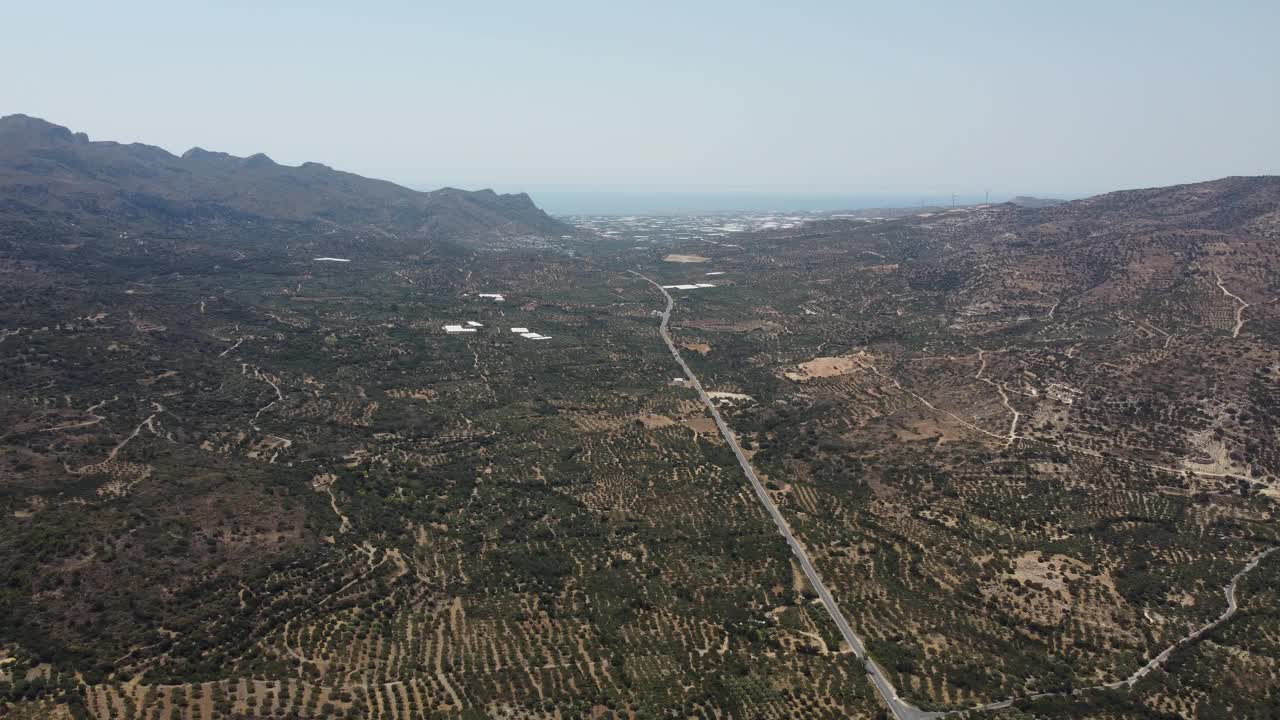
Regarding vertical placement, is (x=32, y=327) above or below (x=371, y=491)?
above

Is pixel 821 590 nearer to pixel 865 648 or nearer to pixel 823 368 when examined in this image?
pixel 865 648

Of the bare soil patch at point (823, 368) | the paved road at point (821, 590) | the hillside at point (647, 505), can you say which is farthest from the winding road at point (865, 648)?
the bare soil patch at point (823, 368)

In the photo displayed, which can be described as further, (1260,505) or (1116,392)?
(1116,392)

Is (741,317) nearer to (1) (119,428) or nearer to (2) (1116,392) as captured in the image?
(2) (1116,392)

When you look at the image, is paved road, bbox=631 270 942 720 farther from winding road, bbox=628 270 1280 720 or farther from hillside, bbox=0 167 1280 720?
hillside, bbox=0 167 1280 720

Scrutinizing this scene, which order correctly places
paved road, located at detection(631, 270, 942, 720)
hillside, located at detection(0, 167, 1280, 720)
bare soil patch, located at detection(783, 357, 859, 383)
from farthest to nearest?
1. bare soil patch, located at detection(783, 357, 859, 383)
2. hillside, located at detection(0, 167, 1280, 720)
3. paved road, located at detection(631, 270, 942, 720)

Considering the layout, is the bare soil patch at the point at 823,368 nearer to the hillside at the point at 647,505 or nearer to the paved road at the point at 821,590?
the hillside at the point at 647,505

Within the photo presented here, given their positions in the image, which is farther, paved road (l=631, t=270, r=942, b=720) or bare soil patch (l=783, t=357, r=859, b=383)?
bare soil patch (l=783, t=357, r=859, b=383)

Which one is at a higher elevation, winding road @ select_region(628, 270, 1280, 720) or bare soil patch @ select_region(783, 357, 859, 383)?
bare soil patch @ select_region(783, 357, 859, 383)

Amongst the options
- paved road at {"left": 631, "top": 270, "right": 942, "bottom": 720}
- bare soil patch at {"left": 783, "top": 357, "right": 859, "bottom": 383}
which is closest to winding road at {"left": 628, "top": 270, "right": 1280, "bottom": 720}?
paved road at {"left": 631, "top": 270, "right": 942, "bottom": 720}

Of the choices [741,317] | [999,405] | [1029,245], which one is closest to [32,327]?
[741,317]

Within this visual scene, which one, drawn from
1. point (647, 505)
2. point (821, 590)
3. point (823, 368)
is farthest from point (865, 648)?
point (823, 368)
